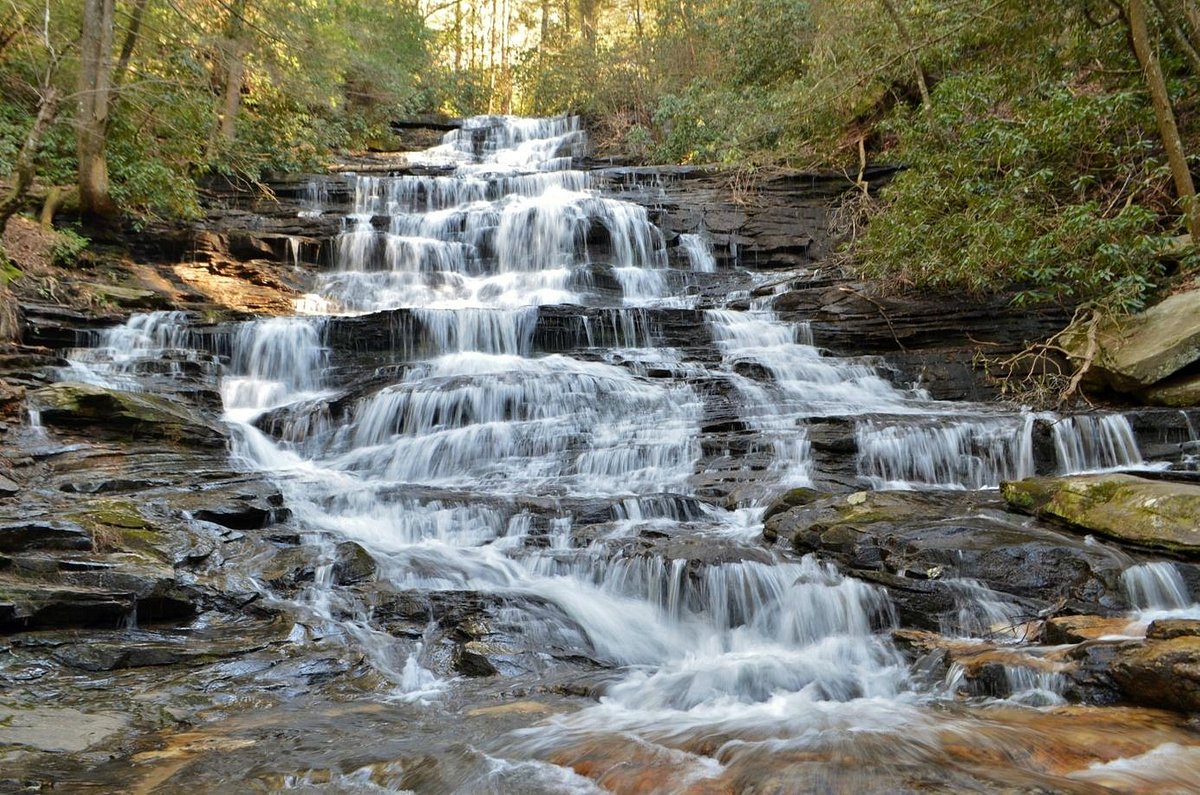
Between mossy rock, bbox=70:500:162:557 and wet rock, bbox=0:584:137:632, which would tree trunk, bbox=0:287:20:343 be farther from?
wet rock, bbox=0:584:137:632

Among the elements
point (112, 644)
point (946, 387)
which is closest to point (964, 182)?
point (946, 387)

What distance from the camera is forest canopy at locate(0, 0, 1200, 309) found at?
992cm

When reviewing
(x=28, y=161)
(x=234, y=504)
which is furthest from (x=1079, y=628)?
(x=28, y=161)

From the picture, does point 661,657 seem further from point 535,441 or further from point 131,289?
point 131,289

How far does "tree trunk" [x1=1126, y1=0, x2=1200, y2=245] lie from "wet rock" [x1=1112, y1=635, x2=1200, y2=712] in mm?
7423

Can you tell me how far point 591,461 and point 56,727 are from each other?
5.85 m

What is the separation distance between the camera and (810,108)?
49.1ft

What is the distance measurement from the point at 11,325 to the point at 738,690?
10121 millimetres

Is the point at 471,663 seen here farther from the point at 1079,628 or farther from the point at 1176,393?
the point at 1176,393

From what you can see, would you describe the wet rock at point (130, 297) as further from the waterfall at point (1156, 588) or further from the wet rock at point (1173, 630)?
the wet rock at point (1173, 630)

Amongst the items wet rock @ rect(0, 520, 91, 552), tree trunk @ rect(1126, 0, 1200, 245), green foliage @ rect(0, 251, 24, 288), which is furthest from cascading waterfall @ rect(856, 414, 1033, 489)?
green foliage @ rect(0, 251, 24, 288)

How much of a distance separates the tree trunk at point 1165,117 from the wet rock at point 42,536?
11538 mm

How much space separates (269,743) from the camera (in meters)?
3.69

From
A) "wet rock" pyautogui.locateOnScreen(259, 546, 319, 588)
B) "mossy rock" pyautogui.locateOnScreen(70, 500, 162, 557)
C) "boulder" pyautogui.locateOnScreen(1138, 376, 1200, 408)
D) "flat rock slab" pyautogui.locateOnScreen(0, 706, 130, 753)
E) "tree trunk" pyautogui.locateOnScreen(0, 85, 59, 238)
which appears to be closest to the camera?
"flat rock slab" pyautogui.locateOnScreen(0, 706, 130, 753)
